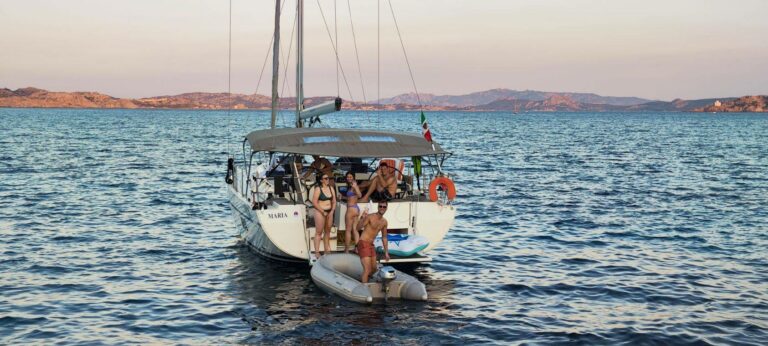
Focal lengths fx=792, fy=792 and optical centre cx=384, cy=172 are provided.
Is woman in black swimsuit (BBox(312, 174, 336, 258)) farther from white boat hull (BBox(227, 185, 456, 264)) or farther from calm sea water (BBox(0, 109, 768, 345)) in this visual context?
calm sea water (BBox(0, 109, 768, 345))

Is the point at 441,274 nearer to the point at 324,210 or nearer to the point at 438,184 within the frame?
the point at 438,184

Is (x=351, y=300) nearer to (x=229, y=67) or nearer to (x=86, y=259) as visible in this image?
(x=86, y=259)

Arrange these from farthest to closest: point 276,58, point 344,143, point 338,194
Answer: point 276,58 → point 338,194 → point 344,143

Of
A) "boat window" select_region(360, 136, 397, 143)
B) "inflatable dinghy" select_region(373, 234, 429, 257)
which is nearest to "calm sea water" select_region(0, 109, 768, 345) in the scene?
"inflatable dinghy" select_region(373, 234, 429, 257)

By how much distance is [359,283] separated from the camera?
14.2m

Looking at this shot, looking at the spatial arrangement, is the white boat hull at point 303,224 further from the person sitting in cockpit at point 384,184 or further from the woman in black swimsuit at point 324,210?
the person sitting in cockpit at point 384,184

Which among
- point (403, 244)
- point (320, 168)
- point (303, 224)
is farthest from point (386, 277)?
point (320, 168)

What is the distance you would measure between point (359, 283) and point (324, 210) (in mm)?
2150

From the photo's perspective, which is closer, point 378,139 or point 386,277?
point 386,277

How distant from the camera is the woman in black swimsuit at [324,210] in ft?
51.7

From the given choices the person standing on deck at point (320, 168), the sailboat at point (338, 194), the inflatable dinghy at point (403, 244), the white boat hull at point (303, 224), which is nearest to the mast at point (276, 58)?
the sailboat at point (338, 194)

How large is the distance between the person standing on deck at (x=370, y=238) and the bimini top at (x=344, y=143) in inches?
65.0

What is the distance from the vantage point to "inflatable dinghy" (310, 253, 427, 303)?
14.0m

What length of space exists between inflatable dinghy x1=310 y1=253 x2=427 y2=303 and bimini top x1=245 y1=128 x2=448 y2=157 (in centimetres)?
231
